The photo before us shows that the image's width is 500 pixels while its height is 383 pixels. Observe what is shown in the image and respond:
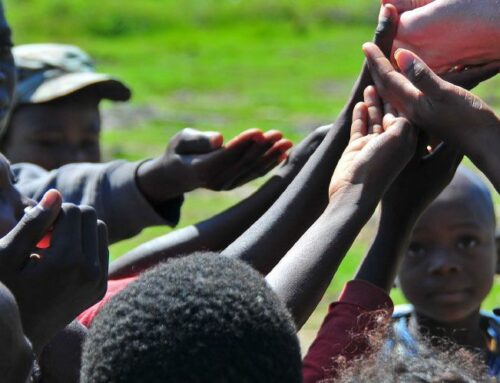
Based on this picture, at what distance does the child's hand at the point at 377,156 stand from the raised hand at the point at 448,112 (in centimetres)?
4

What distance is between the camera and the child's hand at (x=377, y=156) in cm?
260

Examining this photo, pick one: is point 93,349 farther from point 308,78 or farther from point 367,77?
point 308,78

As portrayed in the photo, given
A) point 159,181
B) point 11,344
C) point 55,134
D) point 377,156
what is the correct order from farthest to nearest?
point 55,134, point 159,181, point 377,156, point 11,344

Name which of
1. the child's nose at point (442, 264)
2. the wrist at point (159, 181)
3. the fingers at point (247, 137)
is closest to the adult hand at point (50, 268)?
the fingers at point (247, 137)

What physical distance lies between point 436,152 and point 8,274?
43.0 inches

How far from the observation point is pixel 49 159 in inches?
186

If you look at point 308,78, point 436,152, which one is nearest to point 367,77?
point 436,152

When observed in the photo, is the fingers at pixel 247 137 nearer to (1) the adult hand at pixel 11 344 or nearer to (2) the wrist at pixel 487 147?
(2) the wrist at pixel 487 147

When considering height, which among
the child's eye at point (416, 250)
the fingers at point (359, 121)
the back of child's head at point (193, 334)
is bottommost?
the child's eye at point (416, 250)

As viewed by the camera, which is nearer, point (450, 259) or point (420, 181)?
point (420, 181)

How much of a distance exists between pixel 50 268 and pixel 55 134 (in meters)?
2.67

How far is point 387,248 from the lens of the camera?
111 inches

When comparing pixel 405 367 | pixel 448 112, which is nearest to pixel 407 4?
pixel 448 112

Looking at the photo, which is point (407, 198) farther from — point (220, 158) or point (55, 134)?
point (55, 134)
